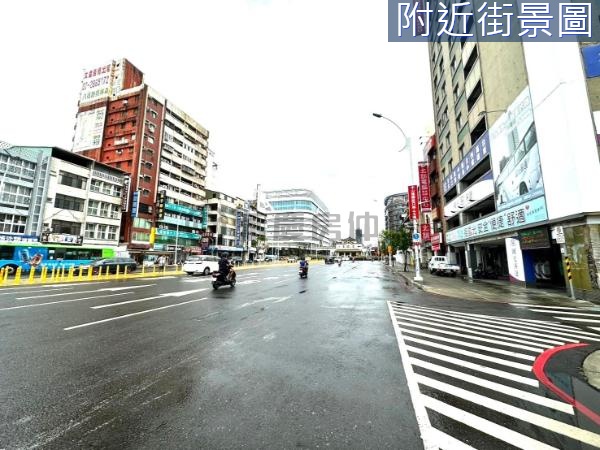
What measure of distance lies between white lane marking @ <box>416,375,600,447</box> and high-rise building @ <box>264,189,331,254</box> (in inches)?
4444

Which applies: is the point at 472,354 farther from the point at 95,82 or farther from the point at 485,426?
the point at 95,82

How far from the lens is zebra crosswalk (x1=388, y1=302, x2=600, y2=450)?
8.82 feet

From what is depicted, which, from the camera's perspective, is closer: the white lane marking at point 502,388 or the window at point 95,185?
the white lane marking at point 502,388

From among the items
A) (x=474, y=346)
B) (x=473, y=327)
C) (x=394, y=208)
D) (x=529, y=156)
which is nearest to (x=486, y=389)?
(x=474, y=346)

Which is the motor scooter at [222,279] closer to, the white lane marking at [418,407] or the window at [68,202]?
the white lane marking at [418,407]

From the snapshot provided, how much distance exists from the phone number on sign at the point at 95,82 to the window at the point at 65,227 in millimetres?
34187

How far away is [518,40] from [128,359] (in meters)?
24.4

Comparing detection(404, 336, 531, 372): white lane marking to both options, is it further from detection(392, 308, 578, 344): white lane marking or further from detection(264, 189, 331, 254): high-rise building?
detection(264, 189, 331, 254): high-rise building

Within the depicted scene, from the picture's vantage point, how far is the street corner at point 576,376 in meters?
3.28

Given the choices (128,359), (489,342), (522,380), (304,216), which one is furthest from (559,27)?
(304,216)

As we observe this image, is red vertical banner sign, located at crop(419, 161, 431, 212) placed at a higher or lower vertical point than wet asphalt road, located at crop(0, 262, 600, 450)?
higher

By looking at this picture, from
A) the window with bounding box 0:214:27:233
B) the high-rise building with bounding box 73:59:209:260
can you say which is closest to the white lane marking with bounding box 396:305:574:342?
the window with bounding box 0:214:27:233

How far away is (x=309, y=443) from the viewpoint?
8.48 feet

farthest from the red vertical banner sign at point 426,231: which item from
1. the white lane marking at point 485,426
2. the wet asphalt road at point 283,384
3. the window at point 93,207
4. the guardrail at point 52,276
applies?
the window at point 93,207
